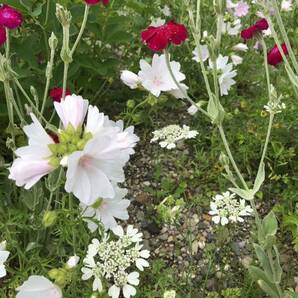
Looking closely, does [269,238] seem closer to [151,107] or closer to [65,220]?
[65,220]

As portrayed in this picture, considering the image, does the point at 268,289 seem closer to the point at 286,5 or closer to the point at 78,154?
the point at 78,154

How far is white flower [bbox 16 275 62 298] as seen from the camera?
4.71ft

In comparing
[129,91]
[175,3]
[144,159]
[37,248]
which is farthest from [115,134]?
[175,3]

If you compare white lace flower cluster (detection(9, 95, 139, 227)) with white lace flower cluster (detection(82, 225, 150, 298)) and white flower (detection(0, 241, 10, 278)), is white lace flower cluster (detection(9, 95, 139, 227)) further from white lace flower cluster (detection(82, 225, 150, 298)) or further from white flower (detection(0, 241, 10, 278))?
white lace flower cluster (detection(82, 225, 150, 298))

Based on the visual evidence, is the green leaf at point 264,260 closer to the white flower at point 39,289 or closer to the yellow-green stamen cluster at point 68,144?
the white flower at point 39,289

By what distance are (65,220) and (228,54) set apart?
1.41 m

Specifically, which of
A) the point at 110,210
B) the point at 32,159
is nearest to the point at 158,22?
the point at 110,210

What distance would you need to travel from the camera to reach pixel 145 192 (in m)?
2.29

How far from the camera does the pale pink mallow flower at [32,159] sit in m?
1.16

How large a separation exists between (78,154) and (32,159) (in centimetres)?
12

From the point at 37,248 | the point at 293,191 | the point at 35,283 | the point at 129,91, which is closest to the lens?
the point at 35,283

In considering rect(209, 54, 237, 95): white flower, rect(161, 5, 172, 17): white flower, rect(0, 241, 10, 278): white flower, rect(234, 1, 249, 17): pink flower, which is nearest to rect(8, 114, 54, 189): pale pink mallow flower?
rect(0, 241, 10, 278): white flower

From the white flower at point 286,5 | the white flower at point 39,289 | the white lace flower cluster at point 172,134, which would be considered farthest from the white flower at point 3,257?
the white flower at point 286,5

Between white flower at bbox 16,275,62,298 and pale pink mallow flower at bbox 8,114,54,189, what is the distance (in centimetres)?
35
